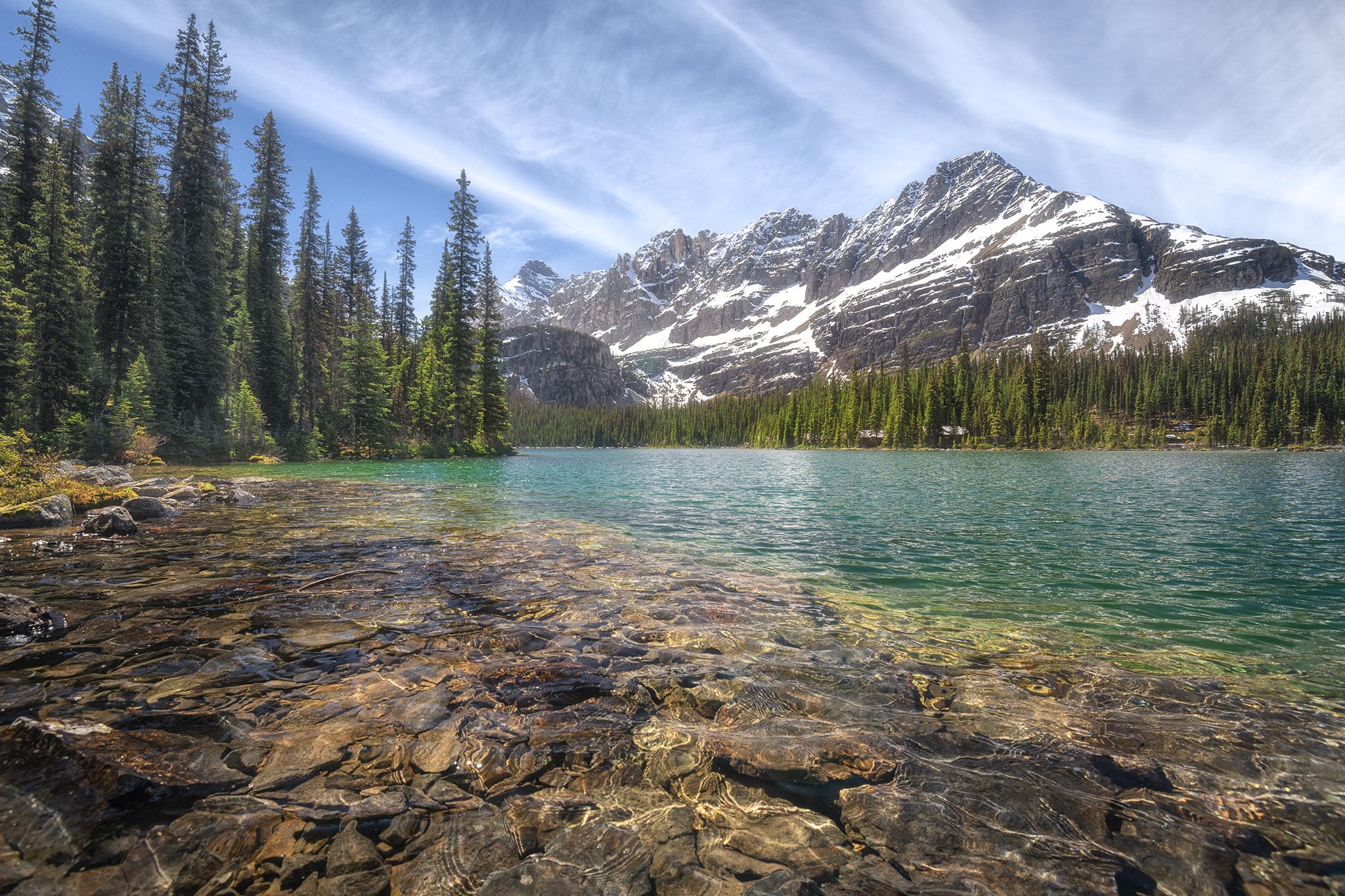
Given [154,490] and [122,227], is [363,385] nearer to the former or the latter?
[122,227]

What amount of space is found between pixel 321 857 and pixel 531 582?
21.9 feet

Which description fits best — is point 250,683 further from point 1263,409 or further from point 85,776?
point 1263,409

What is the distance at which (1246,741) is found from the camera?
4.81 meters

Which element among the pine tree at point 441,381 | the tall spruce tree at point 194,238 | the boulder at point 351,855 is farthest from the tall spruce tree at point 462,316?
the boulder at point 351,855

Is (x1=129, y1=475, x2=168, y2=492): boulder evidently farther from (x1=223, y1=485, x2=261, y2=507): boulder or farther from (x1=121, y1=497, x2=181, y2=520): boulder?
(x1=121, y1=497, x2=181, y2=520): boulder

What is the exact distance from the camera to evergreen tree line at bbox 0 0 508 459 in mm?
28859

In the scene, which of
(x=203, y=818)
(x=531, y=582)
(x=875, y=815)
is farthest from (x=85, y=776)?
(x=531, y=582)

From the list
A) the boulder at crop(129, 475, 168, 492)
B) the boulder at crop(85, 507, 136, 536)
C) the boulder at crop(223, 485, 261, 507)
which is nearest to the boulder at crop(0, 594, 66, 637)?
the boulder at crop(85, 507, 136, 536)

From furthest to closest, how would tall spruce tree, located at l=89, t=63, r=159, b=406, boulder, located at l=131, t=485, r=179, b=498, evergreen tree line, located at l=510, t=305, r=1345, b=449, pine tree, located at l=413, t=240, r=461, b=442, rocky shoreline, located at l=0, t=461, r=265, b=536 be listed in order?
evergreen tree line, located at l=510, t=305, r=1345, b=449 < pine tree, located at l=413, t=240, r=461, b=442 < tall spruce tree, located at l=89, t=63, r=159, b=406 < boulder, located at l=131, t=485, r=179, b=498 < rocky shoreline, located at l=0, t=461, r=265, b=536

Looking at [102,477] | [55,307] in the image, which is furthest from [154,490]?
[55,307]

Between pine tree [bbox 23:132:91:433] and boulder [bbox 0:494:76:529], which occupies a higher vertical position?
pine tree [bbox 23:132:91:433]

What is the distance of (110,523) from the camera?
12.0 meters

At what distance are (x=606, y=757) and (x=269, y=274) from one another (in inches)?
2330

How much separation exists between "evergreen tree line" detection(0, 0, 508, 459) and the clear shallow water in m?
11.2
